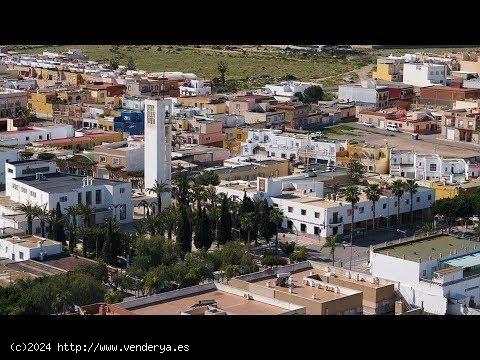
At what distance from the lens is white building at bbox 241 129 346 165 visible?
39.2ft

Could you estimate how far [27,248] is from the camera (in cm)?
733

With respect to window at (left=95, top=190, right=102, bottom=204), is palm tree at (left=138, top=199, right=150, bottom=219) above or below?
below

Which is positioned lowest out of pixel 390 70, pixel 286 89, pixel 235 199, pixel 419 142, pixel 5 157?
pixel 419 142

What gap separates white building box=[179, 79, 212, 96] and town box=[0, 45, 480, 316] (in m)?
0.03

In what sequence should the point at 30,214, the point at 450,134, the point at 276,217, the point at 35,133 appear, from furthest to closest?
the point at 450,134
the point at 35,133
the point at 276,217
the point at 30,214

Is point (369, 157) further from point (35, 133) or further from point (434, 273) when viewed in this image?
point (434, 273)

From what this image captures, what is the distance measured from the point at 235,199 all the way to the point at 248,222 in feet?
4.07

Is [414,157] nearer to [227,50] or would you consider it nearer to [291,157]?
[291,157]

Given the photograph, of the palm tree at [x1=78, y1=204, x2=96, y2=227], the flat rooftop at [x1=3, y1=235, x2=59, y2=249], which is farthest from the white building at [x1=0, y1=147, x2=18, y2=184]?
the flat rooftop at [x1=3, y1=235, x2=59, y2=249]

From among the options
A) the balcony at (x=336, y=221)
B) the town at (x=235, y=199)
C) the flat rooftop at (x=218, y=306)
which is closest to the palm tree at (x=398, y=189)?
the town at (x=235, y=199)

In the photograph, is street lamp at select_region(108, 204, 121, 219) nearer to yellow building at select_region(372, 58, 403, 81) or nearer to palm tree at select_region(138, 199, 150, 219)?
palm tree at select_region(138, 199, 150, 219)

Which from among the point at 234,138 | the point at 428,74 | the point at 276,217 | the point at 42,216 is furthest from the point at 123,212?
the point at 428,74

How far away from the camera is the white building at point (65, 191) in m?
8.80

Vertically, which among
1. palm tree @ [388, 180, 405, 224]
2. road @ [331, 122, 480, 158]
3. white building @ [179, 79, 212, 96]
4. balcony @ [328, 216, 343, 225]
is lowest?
road @ [331, 122, 480, 158]
